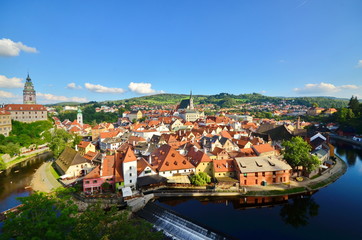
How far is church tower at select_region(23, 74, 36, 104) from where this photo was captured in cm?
11025

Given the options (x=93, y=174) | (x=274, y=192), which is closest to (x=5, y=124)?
(x=93, y=174)

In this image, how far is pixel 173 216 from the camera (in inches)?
1053

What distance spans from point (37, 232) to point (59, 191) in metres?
16.1

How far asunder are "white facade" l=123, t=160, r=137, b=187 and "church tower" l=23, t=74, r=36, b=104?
354 feet

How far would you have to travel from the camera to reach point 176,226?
82.4ft

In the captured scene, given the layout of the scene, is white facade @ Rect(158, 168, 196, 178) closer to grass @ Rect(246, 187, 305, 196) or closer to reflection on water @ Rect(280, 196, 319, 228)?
grass @ Rect(246, 187, 305, 196)

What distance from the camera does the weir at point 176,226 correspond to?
A: 23.4 m

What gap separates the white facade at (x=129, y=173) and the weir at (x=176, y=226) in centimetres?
672

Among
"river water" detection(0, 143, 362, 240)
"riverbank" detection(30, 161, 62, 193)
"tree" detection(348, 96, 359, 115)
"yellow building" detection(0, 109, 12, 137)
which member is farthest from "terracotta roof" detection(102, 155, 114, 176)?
"tree" detection(348, 96, 359, 115)

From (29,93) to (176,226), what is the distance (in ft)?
411

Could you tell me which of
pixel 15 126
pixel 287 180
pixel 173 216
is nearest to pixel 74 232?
pixel 173 216

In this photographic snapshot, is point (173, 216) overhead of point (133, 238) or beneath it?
beneath

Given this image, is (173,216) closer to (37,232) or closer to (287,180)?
(37,232)

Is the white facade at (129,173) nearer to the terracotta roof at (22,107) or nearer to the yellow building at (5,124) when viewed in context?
the yellow building at (5,124)
